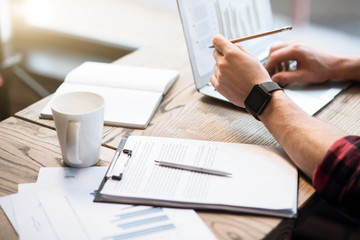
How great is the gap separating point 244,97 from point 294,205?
0.31 m

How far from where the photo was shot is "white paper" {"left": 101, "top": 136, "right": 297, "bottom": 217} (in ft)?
2.43

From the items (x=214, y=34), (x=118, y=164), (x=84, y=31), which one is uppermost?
(x=214, y=34)

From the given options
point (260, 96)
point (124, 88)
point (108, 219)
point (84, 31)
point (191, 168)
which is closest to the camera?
point (108, 219)

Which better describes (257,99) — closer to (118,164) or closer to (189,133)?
(189,133)

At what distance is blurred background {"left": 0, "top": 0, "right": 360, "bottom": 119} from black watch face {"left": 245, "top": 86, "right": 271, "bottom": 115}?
62.0 inches

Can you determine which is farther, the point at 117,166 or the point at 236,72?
the point at 236,72

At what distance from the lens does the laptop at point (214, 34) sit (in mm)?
1065

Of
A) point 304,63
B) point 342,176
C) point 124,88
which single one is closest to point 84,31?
point 124,88

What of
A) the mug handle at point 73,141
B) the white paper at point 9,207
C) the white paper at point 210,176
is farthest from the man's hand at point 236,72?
the white paper at point 9,207

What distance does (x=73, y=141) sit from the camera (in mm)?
786

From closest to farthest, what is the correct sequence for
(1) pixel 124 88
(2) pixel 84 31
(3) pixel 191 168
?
(3) pixel 191 168, (1) pixel 124 88, (2) pixel 84 31

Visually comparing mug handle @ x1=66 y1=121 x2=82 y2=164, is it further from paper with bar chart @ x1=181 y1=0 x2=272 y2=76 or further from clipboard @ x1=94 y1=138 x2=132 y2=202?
paper with bar chart @ x1=181 y1=0 x2=272 y2=76

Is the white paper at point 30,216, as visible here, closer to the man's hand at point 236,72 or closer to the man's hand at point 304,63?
the man's hand at point 236,72

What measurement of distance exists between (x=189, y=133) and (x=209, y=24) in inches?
12.4
